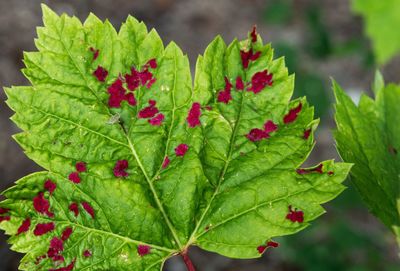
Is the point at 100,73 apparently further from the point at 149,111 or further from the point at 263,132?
the point at 263,132

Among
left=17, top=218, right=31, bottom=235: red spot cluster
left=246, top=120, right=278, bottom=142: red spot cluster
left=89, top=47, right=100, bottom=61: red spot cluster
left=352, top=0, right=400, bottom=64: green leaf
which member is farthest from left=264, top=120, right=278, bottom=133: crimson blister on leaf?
left=352, top=0, right=400, bottom=64: green leaf

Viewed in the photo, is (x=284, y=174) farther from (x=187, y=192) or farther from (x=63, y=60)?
(x=63, y=60)

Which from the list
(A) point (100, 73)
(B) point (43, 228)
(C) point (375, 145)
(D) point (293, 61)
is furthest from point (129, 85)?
(D) point (293, 61)

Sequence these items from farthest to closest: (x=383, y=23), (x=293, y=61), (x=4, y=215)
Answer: (x=293, y=61)
(x=383, y=23)
(x=4, y=215)

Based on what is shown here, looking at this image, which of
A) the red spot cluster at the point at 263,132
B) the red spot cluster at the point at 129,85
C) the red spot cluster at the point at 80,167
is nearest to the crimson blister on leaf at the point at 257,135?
the red spot cluster at the point at 263,132

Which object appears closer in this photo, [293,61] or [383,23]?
[383,23]

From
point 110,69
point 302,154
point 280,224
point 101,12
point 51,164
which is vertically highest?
point 101,12

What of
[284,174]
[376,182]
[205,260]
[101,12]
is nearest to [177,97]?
[284,174]

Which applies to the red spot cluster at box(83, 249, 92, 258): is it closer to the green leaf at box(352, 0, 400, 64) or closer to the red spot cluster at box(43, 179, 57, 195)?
the red spot cluster at box(43, 179, 57, 195)

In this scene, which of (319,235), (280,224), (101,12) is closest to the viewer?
(280,224)
